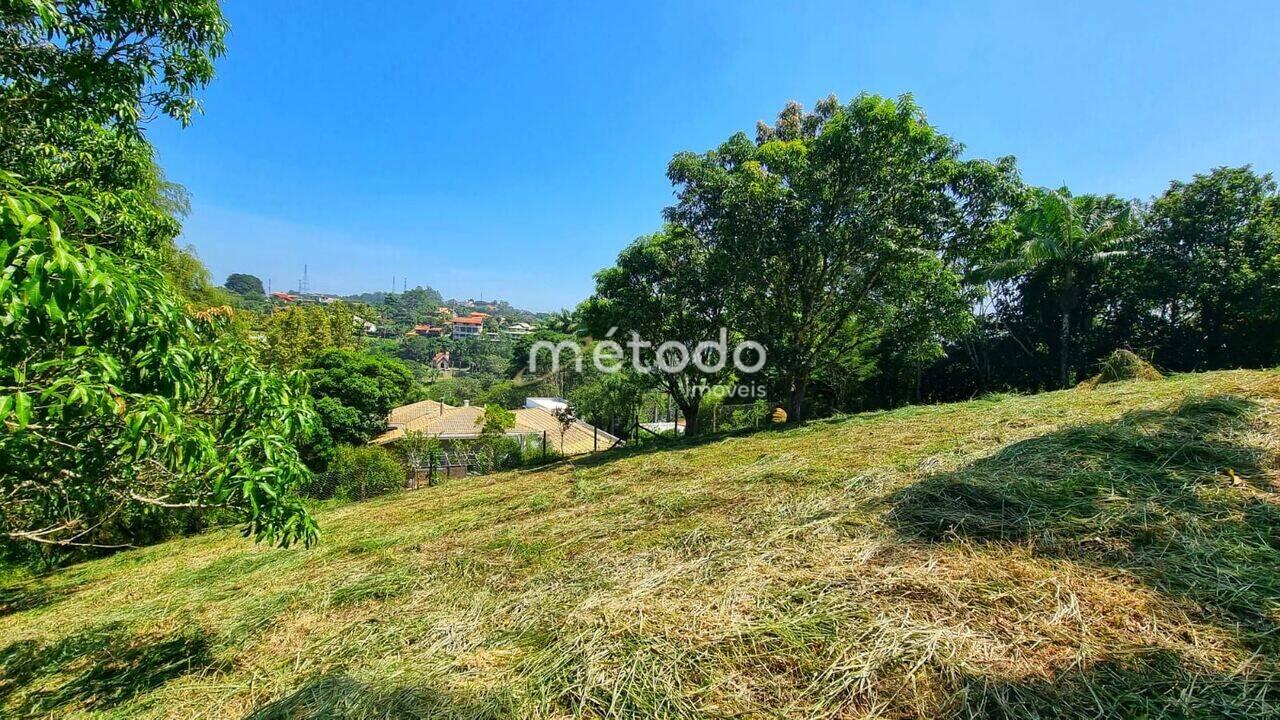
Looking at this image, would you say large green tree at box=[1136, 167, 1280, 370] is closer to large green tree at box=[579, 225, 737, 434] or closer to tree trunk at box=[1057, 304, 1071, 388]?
tree trunk at box=[1057, 304, 1071, 388]

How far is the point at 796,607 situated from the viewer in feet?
6.18

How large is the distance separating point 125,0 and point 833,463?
219 inches

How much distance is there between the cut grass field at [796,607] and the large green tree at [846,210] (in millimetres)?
4067

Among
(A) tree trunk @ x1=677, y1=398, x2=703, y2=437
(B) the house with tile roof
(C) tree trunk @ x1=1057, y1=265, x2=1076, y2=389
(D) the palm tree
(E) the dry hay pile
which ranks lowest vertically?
(B) the house with tile roof

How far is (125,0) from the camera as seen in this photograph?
243cm

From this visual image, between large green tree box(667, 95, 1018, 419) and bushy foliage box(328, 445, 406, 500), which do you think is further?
bushy foliage box(328, 445, 406, 500)

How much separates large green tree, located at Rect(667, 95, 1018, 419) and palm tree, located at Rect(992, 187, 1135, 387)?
5.58m

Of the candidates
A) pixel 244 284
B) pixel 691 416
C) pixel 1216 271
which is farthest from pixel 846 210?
pixel 244 284

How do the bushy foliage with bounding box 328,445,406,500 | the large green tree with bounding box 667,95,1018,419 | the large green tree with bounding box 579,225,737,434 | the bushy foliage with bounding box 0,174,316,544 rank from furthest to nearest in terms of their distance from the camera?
the large green tree with bounding box 579,225,737,434 → the bushy foliage with bounding box 328,445,406,500 → the large green tree with bounding box 667,95,1018,419 → the bushy foliage with bounding box 0,174,316,544

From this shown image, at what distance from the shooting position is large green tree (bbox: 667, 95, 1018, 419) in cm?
683

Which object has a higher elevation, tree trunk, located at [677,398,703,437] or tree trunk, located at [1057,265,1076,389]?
tree trunk, located at [1057,265,1076,389]

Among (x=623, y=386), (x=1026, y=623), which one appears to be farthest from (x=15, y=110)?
(x=623, y=386)

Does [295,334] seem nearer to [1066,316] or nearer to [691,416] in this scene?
[691,416]

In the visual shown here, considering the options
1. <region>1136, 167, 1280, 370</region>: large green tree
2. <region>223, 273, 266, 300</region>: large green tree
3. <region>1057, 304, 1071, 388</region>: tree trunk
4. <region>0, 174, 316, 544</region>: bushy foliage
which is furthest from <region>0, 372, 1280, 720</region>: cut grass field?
<region>223, 273, 266, 300</region>: large green tree
